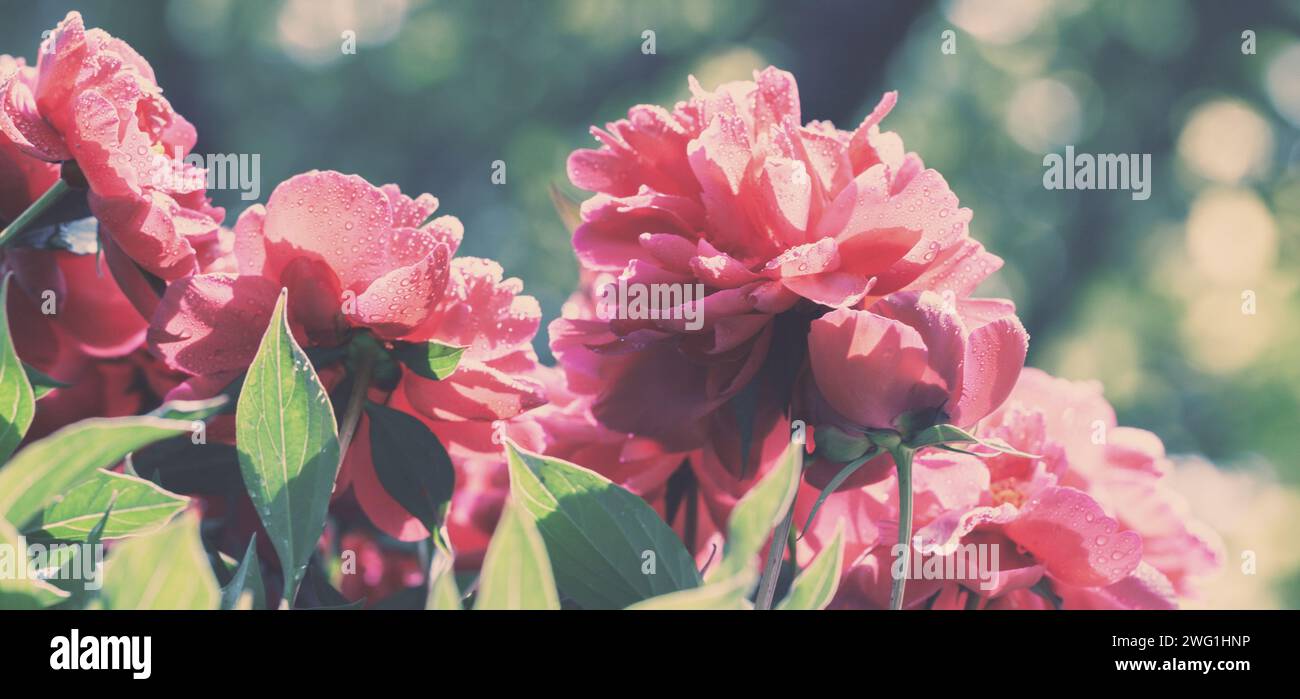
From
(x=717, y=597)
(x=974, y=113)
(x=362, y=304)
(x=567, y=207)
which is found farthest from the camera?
(x=974, y=113)

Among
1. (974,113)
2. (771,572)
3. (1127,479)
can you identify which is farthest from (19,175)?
(974,113)

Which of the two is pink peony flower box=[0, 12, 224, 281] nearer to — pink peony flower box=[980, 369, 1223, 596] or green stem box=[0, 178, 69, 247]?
green stem box=[0, 178, 69, 247]

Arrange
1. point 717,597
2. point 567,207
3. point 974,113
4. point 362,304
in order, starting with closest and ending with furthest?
point 717,597 → point 362,304 → point 567,207 → point 974,113

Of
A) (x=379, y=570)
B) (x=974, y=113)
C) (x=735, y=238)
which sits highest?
(x=974, y=113)

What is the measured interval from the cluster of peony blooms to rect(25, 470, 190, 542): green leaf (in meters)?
0.04

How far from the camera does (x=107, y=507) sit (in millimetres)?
248

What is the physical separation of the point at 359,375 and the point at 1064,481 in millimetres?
229

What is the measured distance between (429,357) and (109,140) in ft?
0.33

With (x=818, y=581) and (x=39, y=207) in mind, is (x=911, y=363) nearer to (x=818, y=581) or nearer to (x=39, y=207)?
(x=818, y=581)

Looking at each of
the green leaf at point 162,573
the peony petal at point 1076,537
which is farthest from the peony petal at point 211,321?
Result: the peony petal at point 1076,537

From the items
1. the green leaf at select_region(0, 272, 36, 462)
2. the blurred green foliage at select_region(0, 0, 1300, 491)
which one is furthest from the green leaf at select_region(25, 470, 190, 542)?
the blurred green foliage at select_region(0, 0, 1300, 491)

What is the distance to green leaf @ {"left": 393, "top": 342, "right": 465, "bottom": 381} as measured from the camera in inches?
11.4
